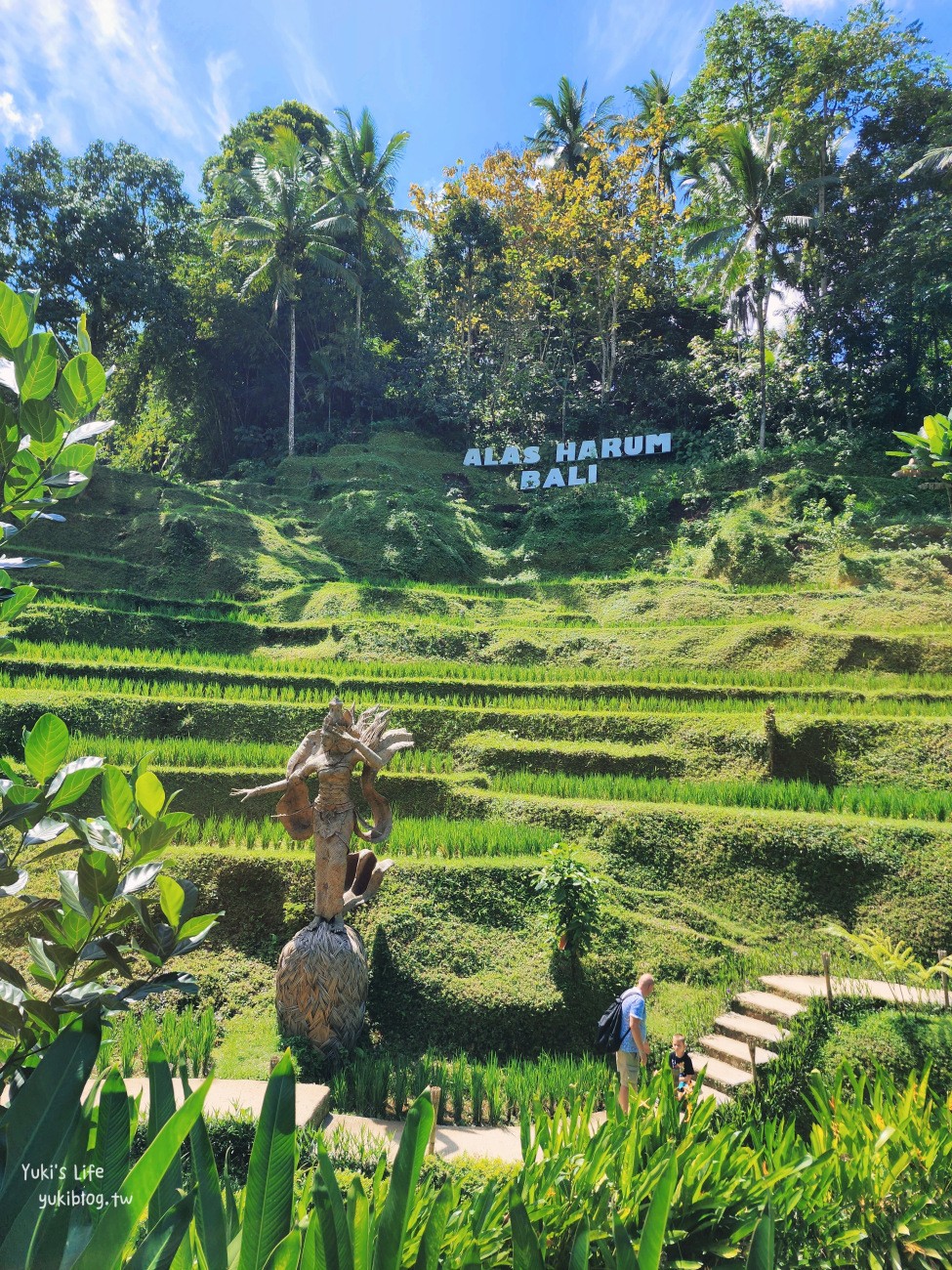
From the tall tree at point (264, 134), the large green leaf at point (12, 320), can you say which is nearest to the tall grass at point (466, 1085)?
the large green leaf at point (12, 320)

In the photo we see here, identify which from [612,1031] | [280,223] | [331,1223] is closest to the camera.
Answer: [331,1223]

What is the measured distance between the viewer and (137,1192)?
0.99m

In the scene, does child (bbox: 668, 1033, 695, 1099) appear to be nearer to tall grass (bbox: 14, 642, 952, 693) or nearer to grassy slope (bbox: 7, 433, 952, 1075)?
grassy slope (bbox: 7, 433, 952, 1075)

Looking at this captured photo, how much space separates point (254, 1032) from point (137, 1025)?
0.86 m

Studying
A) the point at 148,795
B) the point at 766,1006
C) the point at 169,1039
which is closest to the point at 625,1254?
the point at 148,795

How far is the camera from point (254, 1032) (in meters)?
6.20

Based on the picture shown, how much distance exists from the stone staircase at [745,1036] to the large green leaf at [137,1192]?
16.7 ft

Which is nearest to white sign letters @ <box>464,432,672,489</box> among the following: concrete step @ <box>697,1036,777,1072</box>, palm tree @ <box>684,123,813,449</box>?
palm tree @ <box>684,123,813,449</box>

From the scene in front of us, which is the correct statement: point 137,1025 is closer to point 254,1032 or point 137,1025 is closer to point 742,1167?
point 254,1032

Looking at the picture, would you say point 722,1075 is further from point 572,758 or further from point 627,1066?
point 572,758

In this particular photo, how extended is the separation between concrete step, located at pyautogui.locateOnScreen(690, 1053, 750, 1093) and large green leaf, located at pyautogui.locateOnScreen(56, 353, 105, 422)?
5.57 meters

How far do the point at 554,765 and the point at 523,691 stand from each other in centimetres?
194

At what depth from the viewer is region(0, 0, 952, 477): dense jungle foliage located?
20500mm

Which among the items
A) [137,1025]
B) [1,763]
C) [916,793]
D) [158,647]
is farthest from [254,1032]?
[158,647]
